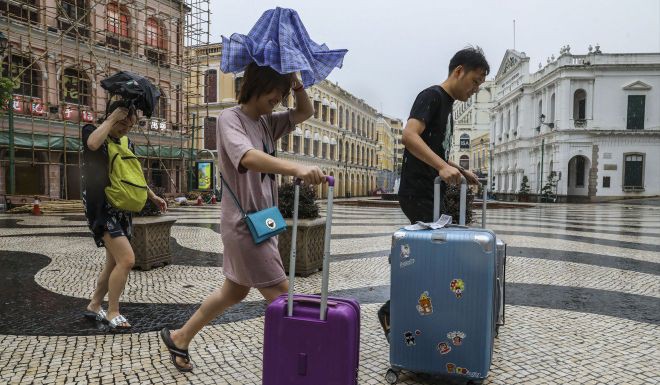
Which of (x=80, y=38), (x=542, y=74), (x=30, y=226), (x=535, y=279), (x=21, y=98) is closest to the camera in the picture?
(x=535, y=279)

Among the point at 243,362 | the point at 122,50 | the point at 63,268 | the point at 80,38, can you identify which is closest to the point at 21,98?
the point at 80,38

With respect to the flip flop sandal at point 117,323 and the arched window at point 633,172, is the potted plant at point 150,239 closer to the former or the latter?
the flip flop sandal at point 117,323

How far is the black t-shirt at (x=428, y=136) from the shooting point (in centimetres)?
267

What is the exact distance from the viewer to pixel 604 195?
110ft

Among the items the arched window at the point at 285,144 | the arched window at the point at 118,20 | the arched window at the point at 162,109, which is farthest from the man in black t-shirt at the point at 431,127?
the arched window at the point at 285,144

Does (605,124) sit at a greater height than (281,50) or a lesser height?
greater

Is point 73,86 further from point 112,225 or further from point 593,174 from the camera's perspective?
point 593,174

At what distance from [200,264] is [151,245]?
2.27 feet

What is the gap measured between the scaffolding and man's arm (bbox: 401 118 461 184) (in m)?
15.0

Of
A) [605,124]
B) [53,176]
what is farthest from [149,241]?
[605,124]

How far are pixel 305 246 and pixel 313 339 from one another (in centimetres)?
347

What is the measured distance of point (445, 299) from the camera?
7.38ft

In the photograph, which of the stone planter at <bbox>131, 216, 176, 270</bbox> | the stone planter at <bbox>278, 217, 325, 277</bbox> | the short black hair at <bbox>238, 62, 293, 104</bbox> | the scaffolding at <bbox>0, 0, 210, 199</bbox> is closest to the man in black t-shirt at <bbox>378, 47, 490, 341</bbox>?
the short black hair at <bbox>238, 62, 293, 104</bbox>

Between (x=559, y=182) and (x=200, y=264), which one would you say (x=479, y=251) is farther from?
(x=559, y=182)
